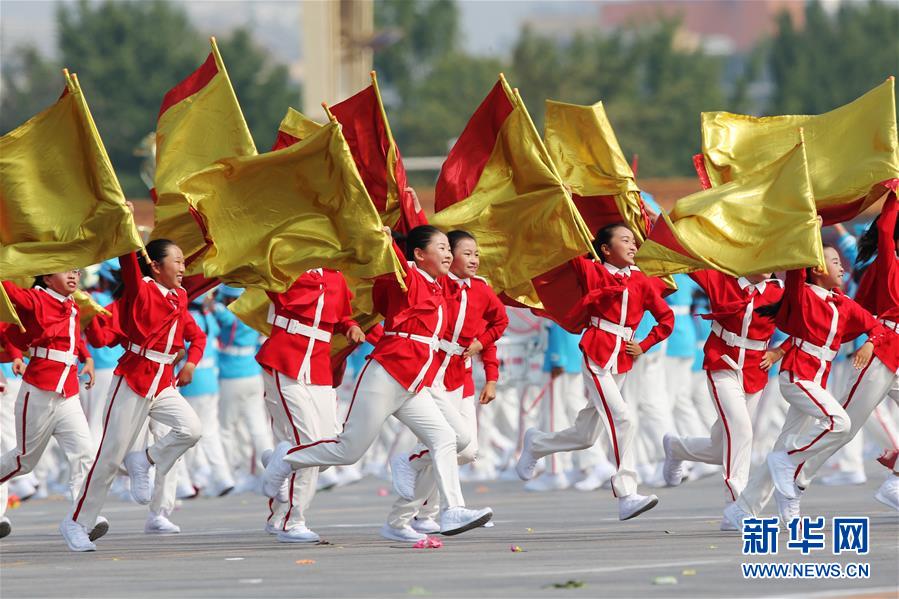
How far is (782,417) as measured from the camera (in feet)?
59.3

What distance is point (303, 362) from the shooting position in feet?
40.8

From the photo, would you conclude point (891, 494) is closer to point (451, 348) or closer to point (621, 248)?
point (621, 248)

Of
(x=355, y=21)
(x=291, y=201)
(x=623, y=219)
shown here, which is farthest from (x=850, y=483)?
(x=355, y=21)

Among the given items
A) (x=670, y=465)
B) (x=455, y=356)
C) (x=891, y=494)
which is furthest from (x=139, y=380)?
(x=891, y=494)

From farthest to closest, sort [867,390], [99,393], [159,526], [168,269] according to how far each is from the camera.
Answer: [99,393], [159,526], [168,269], [867,390]

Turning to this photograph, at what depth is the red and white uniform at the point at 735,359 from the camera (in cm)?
1249

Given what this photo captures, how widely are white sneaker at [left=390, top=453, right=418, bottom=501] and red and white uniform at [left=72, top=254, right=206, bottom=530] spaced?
4.48 ft

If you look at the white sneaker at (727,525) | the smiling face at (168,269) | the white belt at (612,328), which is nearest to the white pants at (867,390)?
the white sneaker at (727,525)

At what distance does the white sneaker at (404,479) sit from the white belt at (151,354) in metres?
1.58

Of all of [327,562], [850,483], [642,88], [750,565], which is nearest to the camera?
[750,565]

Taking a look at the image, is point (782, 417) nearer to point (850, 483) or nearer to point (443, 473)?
point (850, 483)

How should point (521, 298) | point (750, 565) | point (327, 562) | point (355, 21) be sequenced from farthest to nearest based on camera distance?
point (355, 21) < point (521, 298) < point (327, 562) < point (750, 565)

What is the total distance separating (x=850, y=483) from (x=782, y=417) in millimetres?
1611

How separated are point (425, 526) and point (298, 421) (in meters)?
1.03
